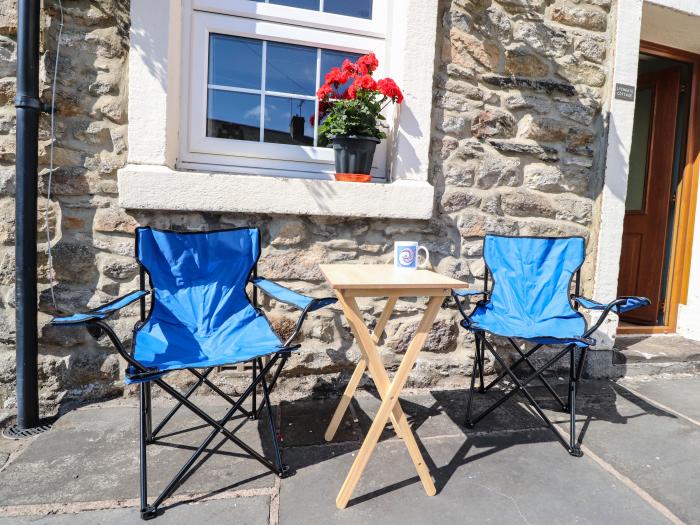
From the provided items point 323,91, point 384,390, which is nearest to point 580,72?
point 323,91

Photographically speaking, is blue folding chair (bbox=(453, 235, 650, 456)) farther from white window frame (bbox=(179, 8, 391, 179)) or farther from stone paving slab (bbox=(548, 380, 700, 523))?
white window frame (bbox=(179, 8, 391, 179))

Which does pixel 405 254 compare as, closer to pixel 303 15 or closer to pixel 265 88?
pixel 265 88

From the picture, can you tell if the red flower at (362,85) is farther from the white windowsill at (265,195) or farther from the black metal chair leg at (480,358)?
the black metal chair leg at (480,358)

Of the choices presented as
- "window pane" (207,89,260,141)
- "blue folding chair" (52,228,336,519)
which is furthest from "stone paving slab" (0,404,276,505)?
"window pane" (207,89,260,141)

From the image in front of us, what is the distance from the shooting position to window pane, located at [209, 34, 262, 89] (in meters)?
2.38

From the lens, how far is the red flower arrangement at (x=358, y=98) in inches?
90.5

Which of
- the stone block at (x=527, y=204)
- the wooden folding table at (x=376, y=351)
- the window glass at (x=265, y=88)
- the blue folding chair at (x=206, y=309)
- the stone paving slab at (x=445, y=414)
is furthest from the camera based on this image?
the stone block at (x=527, y=204)

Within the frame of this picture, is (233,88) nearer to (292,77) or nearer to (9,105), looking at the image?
(292,77)

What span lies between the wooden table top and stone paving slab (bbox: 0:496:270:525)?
2.69 ft

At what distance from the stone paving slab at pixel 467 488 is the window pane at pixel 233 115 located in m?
1.74

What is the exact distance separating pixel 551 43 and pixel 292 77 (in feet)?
5.37

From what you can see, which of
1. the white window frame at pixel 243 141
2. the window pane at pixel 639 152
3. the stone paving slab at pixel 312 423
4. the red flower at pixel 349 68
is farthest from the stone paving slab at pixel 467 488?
the window pane at pixel 639 152

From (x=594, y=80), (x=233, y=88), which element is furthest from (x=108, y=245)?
(x=594, y=80)

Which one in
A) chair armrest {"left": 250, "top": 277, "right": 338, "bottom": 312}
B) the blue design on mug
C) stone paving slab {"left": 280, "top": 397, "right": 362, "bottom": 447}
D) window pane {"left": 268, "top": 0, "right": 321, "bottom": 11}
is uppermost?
window pane {"left": 268, "top": 0, "right": 321, "bottom": 11}
